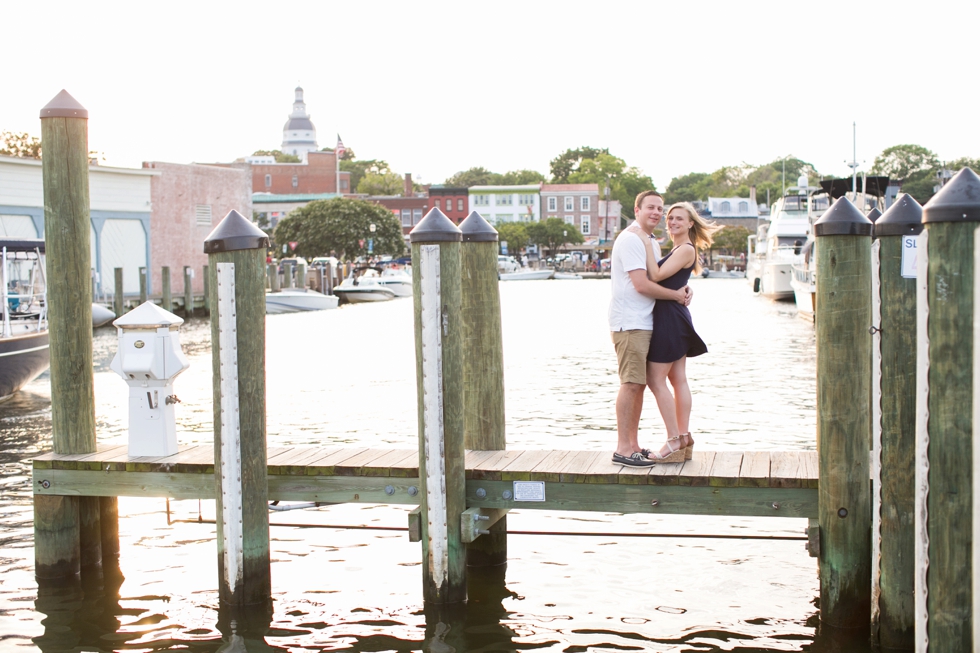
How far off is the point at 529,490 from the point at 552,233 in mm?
103399

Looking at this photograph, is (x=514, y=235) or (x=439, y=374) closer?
(x=439, y=374)

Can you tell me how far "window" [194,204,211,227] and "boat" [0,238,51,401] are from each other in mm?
31431

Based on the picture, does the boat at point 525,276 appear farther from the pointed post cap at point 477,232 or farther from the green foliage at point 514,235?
the pointed post cap at point 477,232

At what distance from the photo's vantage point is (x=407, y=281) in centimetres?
6034

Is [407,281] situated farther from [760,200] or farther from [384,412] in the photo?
[760,200]

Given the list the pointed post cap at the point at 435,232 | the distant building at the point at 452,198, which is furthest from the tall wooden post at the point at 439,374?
the distant building at the point at 452,198

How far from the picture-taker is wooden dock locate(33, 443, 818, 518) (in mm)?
5906

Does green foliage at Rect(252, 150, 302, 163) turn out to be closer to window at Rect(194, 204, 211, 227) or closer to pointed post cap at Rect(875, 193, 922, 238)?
window at Rect(194, 204, 211, 227)

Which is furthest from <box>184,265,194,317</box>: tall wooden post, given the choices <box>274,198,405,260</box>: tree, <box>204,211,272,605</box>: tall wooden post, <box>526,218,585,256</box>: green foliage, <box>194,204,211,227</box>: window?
<box>526,218,585,256</box>: green foliage

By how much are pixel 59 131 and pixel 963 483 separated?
213 inches

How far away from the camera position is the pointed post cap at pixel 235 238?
6051 millimetres

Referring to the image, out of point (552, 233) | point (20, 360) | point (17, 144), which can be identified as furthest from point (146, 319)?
point (552, 233)

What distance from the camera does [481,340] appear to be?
6.87 meters

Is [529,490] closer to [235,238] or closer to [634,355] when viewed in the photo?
[634,355]
